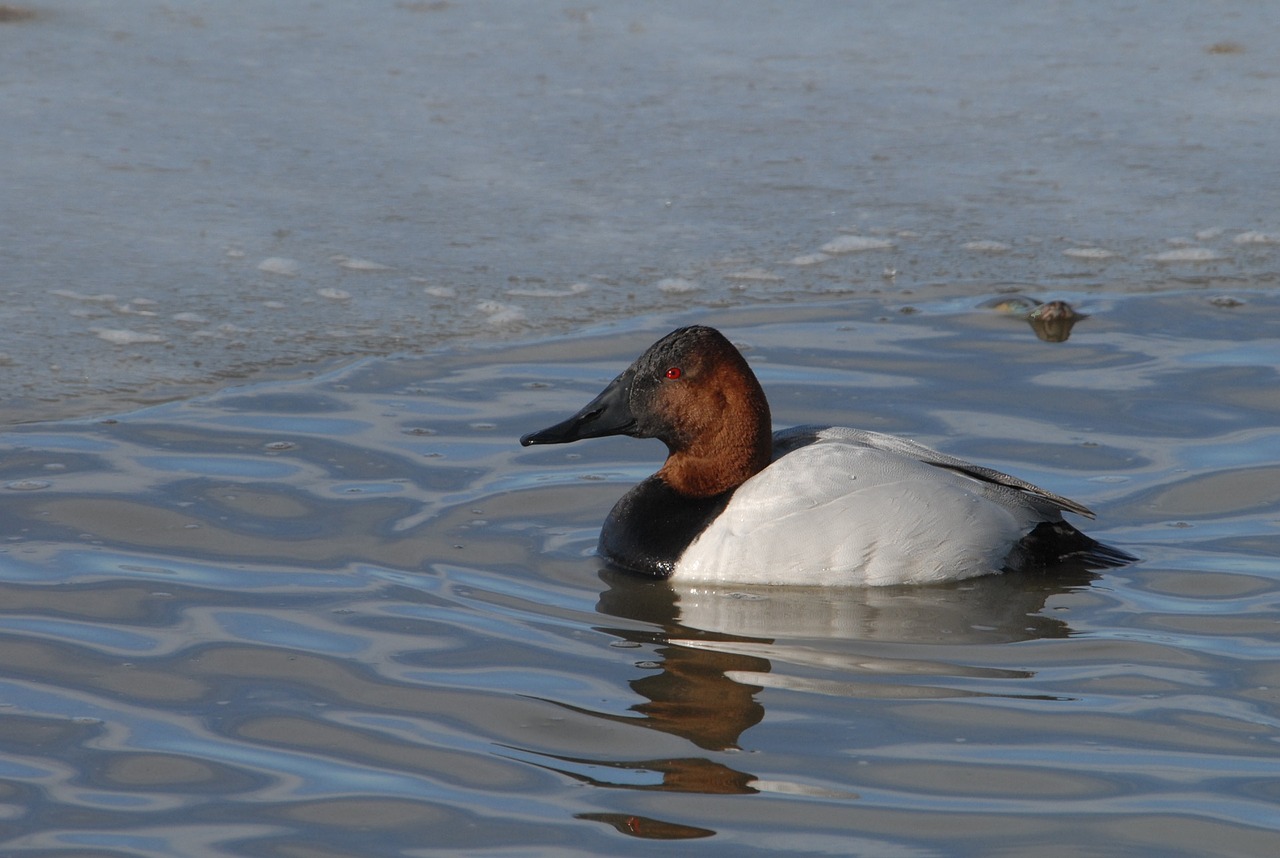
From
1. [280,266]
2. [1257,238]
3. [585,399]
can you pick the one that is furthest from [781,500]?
[1257,238]

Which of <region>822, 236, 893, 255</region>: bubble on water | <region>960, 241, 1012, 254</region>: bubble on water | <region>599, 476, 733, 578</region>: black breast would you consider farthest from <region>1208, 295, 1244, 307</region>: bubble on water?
<region>599, 476, 733, 578</region>: black breast

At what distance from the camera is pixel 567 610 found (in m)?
4.51

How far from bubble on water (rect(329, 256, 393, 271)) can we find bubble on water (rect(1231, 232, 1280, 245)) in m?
3.43

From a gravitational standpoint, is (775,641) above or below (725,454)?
below

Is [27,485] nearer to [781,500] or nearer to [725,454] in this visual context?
[725,454]

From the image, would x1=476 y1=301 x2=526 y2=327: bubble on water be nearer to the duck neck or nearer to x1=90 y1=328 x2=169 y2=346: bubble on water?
x1=90 y1=328 x2=169 y2=346: bubble on water

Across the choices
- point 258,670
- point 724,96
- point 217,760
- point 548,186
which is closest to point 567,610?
point 258,670

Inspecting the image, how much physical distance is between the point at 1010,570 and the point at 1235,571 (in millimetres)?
582

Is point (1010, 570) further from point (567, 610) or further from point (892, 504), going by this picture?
point (567, 610)

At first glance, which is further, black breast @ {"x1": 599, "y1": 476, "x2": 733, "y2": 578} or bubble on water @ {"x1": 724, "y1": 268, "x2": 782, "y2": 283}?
bubble on water @ {"x1": 724, "y1": 268, "x2": 782, "y2": 283}

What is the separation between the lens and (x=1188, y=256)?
7.11 meters

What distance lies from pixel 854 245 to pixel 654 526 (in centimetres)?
272

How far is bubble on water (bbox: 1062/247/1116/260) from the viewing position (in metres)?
7.13

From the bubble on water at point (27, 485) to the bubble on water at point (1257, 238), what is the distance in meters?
4.73
